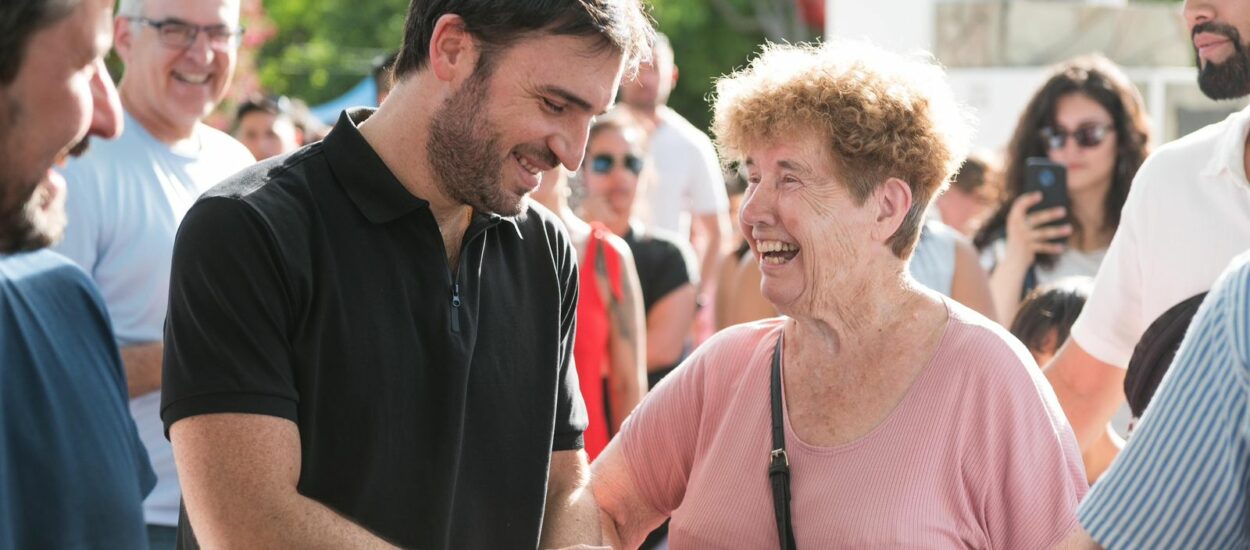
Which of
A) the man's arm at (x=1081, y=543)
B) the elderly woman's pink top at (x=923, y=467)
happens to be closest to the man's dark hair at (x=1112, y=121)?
the elderly woman's pink top at (x=923, y=467)

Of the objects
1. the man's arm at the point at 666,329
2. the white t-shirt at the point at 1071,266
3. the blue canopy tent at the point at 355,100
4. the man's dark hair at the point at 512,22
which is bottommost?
the blue canopy tent at the point at 355,100

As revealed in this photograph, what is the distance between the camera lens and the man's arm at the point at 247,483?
2.40 meters

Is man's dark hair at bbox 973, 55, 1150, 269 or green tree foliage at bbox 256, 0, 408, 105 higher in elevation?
man's dark hair at bbox 973, 55, 1150, 269

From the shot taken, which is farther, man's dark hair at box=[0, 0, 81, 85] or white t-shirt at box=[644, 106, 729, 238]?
white t-shirt at box=[644, 106, 729, 238]

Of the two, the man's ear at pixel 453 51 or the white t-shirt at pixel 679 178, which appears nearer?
the man's ear at pixel 453 51

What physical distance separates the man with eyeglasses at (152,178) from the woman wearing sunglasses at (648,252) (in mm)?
2031

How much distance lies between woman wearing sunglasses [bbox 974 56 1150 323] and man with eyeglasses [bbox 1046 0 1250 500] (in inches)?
64.2

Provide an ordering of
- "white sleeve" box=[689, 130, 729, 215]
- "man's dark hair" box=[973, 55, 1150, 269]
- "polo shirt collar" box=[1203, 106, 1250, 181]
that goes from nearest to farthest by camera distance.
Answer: "polo shirt collar" box=[1203, 106, 1250, 181] → "man's dark hair" box=[973, 55, 1150, 269] → "white sleeve" box=[689, 130, 729, 215]

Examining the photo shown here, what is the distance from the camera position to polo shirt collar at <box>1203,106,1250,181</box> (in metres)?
3.33

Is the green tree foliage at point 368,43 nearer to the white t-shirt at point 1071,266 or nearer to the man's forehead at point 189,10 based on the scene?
the white t-shirt at point 1071,266

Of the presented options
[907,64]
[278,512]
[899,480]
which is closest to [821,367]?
[899,480]

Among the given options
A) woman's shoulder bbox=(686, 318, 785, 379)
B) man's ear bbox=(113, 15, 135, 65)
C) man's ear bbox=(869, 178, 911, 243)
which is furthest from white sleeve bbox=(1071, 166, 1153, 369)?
man's ear bbox=(113, 15, 135, 65)

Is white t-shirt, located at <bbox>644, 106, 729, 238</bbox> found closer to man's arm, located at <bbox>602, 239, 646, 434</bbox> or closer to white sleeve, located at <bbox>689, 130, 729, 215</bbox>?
white sleeve, located at <bbox>689, 130, 729, 215</bbox>

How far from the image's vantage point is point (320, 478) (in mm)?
2531
